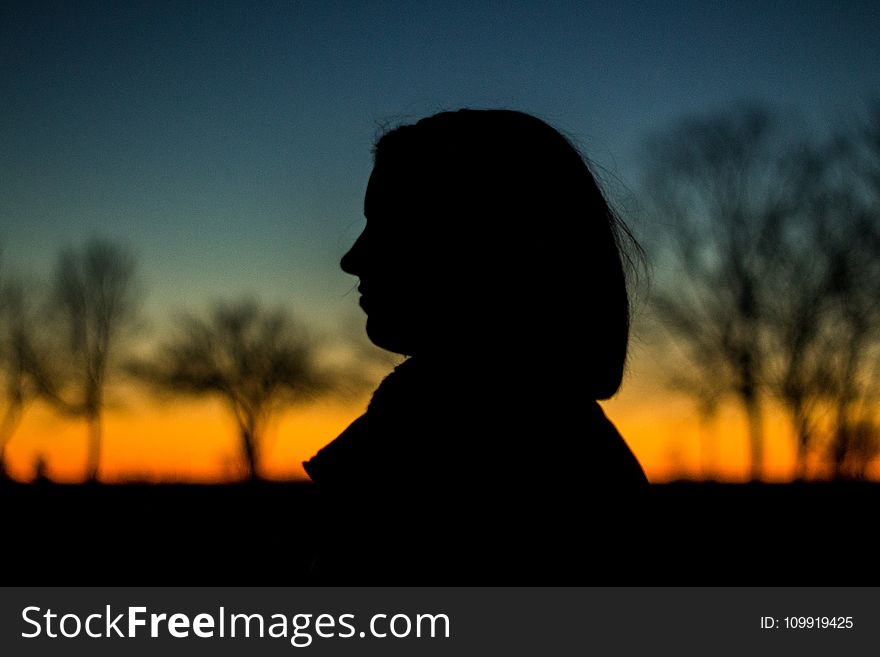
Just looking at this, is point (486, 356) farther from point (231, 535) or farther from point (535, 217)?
point (231, 535)

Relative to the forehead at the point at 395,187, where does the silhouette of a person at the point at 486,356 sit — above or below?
below

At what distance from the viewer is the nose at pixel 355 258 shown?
168 cm

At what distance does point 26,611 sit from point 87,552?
7520mm

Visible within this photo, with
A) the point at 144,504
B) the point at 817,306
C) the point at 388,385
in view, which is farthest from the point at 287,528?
the point at 817,306

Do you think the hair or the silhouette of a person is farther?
the hair

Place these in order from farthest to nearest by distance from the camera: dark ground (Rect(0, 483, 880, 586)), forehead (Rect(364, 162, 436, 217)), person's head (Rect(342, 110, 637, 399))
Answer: dark ground (Rect(0, 483, 880, 586)) → forehead (Rect(364, 162, 436, 217)) → person's head (Rect(342, 110, 637, 399))

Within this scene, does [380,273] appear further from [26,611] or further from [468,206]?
[26,611]

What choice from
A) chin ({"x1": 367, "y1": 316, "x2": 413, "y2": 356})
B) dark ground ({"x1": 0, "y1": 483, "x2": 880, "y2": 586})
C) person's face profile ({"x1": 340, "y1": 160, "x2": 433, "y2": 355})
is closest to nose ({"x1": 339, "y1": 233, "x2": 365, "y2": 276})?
person's face profile ({"x1": 340, "y1": 160, "x2": 433, "y2": 355})

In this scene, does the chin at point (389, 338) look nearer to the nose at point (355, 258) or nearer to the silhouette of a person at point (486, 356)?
the silhouette of a person at point (486, 356)

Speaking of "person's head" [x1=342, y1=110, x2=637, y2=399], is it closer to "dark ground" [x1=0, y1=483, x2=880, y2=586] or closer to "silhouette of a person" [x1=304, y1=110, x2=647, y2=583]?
"silhouette of a person" [x1=304, y1=110, x2=647, y2=583]

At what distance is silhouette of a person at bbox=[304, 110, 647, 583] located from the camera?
1.42m

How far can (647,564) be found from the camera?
1499 mm

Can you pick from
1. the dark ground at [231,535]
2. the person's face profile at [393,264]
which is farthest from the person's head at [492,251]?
the dark ground at [231,535]

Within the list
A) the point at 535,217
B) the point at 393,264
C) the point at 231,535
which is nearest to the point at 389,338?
the point at 393,264
